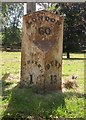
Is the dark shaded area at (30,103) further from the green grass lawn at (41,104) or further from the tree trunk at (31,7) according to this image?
the tree trunk at (31,7)

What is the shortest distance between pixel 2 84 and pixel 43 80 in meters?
1.07

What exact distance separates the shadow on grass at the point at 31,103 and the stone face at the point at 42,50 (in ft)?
0.72

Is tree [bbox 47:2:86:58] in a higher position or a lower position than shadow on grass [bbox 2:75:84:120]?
higher

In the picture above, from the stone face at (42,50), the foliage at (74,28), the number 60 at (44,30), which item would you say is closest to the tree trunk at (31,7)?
the stone face at (42,50)

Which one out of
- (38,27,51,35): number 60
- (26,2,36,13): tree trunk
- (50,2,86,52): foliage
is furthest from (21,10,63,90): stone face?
(50,2,86,52): foliage

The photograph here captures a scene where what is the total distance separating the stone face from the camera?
5.04 m

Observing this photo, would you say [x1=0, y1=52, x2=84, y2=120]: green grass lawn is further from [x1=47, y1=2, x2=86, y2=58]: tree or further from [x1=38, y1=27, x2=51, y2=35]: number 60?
[x1=47, y1=2, x2=86, y2=58]: tree

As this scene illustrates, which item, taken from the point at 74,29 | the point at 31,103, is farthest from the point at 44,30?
the point at 74,29

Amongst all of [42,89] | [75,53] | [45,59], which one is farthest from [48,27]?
[75,53]

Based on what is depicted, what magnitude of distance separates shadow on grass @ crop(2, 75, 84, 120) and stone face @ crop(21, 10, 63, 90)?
0.22 metres

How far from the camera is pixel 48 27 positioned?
5.17 meters

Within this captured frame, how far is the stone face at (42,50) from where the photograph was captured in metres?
5.04

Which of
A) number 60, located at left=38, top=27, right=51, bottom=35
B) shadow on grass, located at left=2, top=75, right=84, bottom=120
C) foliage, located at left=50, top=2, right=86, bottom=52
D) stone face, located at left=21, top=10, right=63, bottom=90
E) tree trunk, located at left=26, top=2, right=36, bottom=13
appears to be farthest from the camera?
foliage, located at left=50, top=2, right=86, bottom=52

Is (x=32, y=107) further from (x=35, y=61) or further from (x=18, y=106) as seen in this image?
(x=35, y=61)
